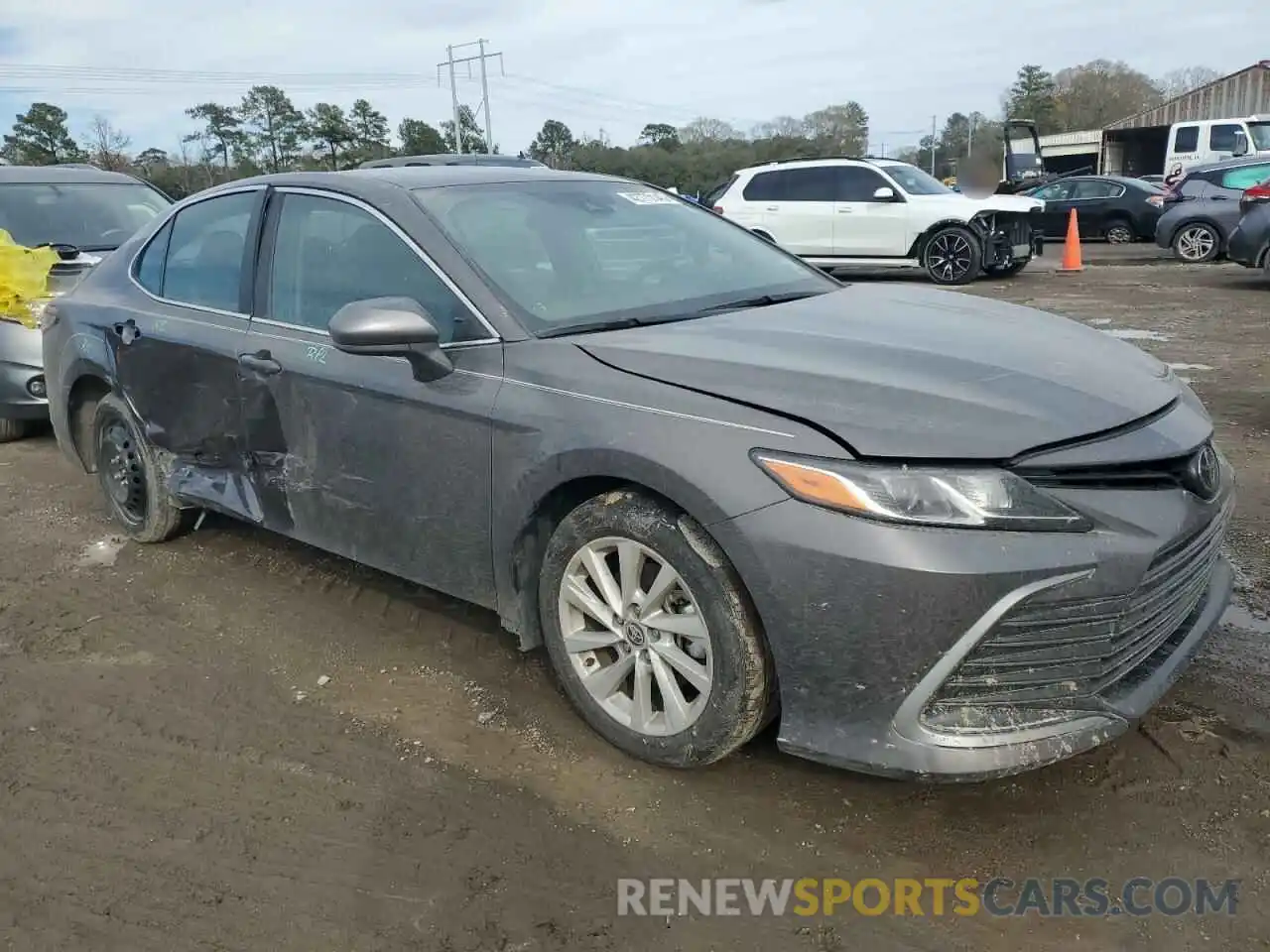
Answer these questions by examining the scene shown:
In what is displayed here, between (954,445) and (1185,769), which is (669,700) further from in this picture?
(1185,769)

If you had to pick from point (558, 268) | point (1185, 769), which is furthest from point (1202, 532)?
point (558, 268)

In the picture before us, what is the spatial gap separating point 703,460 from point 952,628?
2.29ft

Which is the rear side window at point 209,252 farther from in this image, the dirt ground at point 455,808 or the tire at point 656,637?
the tire at point 656,637

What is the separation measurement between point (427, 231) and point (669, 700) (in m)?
1.68

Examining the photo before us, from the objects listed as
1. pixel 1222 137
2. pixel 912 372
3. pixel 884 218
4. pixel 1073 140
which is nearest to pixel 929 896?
pixel 912 372

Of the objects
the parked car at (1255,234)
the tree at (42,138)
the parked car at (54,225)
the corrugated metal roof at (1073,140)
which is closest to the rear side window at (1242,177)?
the parked car at (1255,234)

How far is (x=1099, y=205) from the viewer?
20156 millimetres

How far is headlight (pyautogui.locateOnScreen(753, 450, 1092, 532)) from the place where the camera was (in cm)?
234

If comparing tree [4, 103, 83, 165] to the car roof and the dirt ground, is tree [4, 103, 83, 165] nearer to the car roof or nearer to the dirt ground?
the car roof

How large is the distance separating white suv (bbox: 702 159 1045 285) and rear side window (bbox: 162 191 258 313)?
36.9 feet

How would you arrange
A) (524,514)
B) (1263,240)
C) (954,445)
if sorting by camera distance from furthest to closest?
(1263,240), (524,514), (954,445)

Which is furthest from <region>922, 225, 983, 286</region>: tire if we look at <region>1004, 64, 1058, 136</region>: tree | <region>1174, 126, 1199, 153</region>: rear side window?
<region>1004, 64, 1058, 136</region>: tree

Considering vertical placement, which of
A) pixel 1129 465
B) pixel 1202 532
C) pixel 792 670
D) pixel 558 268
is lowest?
pixel 792 670

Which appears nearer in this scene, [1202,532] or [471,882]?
[471,882]
